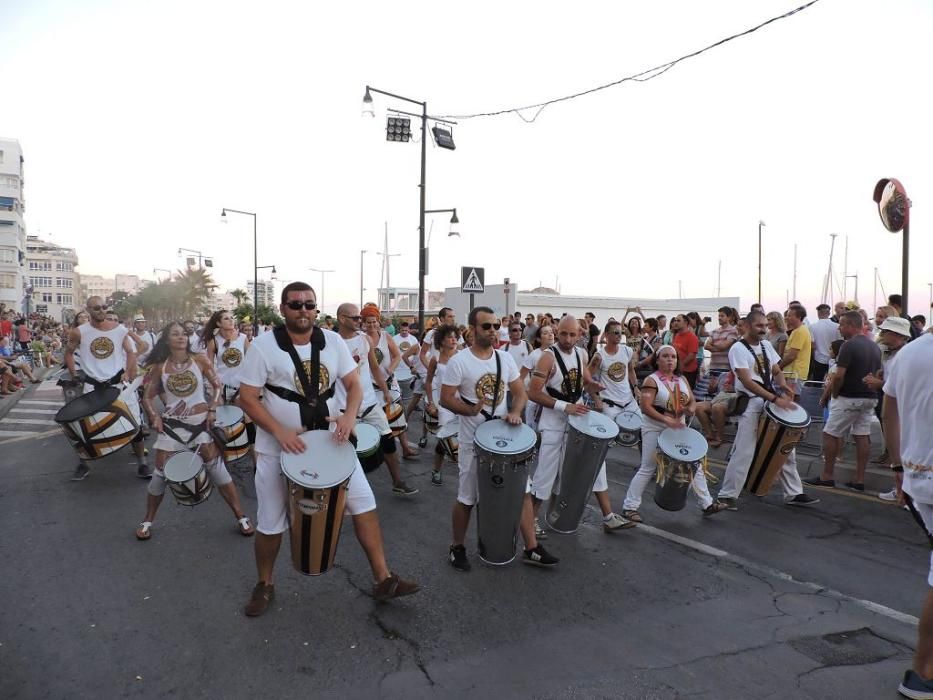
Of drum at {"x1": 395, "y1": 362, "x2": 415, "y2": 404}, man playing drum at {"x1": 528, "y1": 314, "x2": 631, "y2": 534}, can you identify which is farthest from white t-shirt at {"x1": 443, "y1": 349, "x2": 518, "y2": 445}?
drum at {"x1": 395, "y1": 362, "x2": 415, "y2": 404}

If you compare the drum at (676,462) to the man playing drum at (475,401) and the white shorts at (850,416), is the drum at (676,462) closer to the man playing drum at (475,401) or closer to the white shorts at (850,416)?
the man playing drum at (475,401)

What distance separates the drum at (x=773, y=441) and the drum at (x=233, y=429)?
5289mm

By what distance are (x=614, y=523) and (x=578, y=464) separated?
81 cm

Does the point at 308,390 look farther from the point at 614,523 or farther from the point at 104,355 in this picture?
the point at 104,355

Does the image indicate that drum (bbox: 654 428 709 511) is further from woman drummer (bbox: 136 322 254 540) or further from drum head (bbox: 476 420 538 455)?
woman drummer (bbox: 136 322 254 540)

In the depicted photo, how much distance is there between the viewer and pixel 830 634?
3.73 meters

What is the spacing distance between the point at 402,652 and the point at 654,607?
5.51ft

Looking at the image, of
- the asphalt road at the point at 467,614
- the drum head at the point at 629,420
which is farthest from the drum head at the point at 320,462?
the drum head at the point at 629,420

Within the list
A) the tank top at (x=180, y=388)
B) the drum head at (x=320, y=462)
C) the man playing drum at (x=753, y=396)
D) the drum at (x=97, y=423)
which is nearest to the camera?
the drum head at (x=320, y=462)

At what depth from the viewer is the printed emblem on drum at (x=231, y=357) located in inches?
326

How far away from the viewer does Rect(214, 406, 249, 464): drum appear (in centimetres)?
645

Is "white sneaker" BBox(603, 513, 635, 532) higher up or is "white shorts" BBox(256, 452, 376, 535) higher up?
"white shorts" BBox(256, 452, 376, 535)

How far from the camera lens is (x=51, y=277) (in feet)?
414

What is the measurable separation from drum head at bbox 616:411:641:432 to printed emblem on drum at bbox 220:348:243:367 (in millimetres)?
4972
